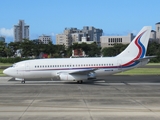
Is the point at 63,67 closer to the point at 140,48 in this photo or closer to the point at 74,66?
the point at 74,66

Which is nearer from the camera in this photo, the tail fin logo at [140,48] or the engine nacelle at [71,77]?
the engine nacelle at [71,77]

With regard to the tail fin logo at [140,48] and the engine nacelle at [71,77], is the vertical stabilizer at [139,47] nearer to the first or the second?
the tail fin logo at [140,48]

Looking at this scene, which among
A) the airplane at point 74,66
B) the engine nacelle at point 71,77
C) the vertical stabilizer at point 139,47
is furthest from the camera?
the vertical stabilizer at point 139,47

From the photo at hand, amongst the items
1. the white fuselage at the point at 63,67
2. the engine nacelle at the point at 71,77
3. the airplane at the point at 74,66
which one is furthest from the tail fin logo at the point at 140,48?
the engine nacelle at the point at 71,77

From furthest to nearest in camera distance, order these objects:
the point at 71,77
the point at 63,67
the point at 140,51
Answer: the point at 140,51 → the point at 63,67 → the point at 71,77

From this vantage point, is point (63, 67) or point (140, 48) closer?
point (63, 67)

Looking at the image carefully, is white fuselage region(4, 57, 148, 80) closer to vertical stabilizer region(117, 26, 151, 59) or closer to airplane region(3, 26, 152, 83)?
airplane region(3, 26, 152, 83)

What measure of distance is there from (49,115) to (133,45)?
69.6 ft

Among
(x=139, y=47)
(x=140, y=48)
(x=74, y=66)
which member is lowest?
(x=74, y=66)

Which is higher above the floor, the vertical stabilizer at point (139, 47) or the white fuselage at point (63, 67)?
the vertical stabilizer at point (139, 47)

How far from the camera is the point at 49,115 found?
14297mm

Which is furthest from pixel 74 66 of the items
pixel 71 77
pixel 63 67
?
pixel 71 77

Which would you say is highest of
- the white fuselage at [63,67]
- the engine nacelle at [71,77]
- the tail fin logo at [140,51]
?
the tail fin logo at [140,51]

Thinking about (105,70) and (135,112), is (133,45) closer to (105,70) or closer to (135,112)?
(105,70)
